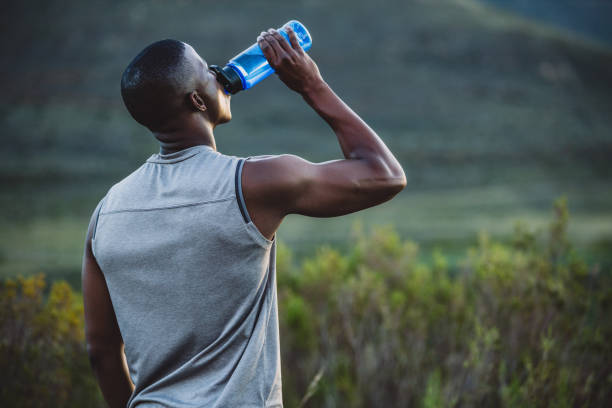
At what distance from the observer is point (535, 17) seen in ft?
168

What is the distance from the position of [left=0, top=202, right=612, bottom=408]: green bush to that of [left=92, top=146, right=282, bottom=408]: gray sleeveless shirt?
5.65 ft

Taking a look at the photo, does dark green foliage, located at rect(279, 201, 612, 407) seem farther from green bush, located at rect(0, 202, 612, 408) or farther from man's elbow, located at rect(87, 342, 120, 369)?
man's elbow, located at rect(87, 342, 120, 369)

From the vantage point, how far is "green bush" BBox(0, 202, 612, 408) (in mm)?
3281

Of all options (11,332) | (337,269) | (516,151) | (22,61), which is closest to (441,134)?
(516,151)

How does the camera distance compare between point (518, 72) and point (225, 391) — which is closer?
point (225, 391)

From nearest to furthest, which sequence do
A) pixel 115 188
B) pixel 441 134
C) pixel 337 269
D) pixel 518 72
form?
pixel 115 188 → pixel 337 269 → pixel 441 134 → pixel 518 72

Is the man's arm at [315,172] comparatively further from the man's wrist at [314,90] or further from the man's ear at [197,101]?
the man's ear at [197,101]

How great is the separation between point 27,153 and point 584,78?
30.2m

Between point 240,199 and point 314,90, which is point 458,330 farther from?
point 240,199

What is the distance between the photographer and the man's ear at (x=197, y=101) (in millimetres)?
1683

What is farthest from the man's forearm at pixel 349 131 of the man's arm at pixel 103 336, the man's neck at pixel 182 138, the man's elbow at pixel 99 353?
the man's elbow at pixel 99 353

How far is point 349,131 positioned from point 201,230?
0.57 m

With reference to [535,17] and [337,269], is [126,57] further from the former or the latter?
[535,17]

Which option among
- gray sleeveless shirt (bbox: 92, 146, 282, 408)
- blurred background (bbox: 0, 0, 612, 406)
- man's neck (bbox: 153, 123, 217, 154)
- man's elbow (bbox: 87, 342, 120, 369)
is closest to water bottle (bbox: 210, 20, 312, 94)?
man's neck (bbox: 153, 123, 217, 154)
